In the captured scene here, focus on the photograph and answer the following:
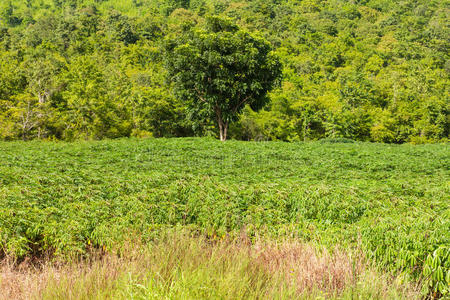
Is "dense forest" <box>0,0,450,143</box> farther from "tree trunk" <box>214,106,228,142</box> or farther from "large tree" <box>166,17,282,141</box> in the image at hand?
"tree trunk" <box>214,106,228,142</box>

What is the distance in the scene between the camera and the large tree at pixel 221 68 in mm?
21516

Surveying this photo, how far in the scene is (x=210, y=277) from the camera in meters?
3.24

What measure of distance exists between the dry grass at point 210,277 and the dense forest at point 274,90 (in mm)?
21198

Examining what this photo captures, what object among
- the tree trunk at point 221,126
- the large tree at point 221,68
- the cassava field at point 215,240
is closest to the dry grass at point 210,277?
the cassava field at point 215,240

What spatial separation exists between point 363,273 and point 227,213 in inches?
104

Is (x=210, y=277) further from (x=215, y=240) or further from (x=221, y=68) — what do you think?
(x=221, y=68)

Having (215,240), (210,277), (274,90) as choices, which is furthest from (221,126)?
(210,277)

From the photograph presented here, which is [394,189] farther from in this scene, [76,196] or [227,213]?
[76,196]

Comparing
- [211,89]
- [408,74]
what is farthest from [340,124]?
[408,74]

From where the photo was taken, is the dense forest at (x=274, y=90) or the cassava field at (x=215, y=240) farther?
the dense forest at (x=274, y=90)

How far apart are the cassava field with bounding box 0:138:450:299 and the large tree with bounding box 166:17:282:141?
48.3 ft

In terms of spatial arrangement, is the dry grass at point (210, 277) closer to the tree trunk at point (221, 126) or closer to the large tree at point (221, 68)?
the large tree at point (221, 68)

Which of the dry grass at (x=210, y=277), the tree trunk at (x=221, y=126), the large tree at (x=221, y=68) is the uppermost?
the large tree at (x=221, y=68)

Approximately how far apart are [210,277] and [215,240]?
2.10 metres
